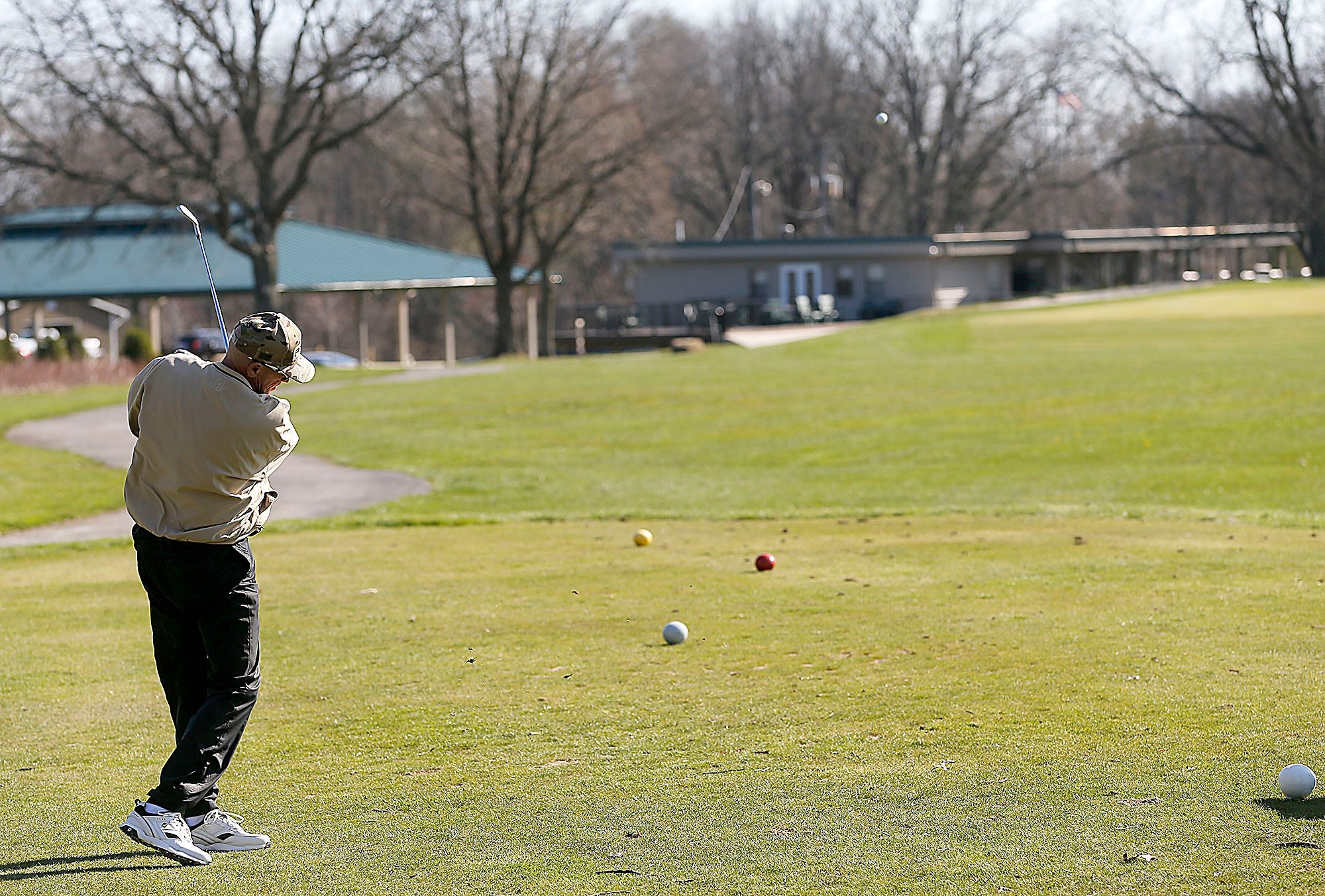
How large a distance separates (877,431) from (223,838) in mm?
19750

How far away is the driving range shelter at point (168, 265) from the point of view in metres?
52.4

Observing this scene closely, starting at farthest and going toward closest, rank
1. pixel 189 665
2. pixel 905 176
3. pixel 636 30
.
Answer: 1. pixel 905 176
2. pixel 636 30
3. pixel 189 665

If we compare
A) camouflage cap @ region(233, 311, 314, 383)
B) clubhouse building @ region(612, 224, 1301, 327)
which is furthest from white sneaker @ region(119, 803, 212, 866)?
clubhouse building @ region(612, 224, 1301, 327)

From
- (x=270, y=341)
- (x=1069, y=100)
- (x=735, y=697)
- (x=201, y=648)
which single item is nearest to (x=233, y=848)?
(x=201, y=648)

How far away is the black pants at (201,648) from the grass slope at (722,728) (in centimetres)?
31

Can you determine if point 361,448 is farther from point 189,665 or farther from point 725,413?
point 189,665

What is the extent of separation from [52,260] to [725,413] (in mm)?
35992

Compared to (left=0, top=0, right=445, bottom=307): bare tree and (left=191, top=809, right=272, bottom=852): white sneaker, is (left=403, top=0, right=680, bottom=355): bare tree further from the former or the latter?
(left=191, top=809, right=272, bottom=852): white sneaker

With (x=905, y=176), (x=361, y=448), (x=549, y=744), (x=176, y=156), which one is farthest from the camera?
(x=905, y=176)

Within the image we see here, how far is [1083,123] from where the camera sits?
88625mm

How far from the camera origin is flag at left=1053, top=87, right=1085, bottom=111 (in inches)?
2852

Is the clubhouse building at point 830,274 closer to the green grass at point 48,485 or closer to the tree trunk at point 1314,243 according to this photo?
the tree trunk at point 1314,243

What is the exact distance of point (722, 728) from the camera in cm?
714

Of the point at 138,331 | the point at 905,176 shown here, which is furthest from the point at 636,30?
the point at 905,176
